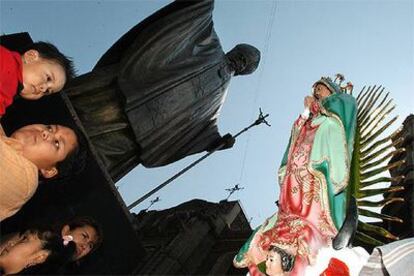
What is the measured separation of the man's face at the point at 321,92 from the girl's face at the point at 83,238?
7.72 ft

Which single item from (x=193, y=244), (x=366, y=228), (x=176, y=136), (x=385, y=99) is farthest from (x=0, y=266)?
(x=193, y=244)

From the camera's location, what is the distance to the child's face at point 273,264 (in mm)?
2460

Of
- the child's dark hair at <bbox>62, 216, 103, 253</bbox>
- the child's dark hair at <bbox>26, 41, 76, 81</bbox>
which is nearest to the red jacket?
the child's dark hair at <bbox>26, 41, 76, 81</bbox>

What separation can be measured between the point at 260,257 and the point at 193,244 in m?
13.1

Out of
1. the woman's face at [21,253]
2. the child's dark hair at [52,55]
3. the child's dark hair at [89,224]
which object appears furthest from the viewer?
the child's dark hair at [89,224]

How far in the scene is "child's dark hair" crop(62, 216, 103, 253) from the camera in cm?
410

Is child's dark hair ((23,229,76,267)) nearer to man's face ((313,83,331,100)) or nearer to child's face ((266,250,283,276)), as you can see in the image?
child's face ((266,250,283,276))

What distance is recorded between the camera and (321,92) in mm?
3410

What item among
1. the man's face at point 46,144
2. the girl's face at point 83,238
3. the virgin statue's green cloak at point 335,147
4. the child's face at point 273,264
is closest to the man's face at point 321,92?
the virgin statue's green cloak at point 335,147

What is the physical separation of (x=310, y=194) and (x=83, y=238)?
2261 mm

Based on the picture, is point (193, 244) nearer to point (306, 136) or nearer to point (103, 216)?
point (103, 216)

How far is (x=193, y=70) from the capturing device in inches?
294

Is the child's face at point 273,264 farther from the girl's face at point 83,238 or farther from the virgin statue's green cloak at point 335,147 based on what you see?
the girl's face at point 83,238

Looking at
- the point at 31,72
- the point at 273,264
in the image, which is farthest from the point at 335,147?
the point at 31,72
